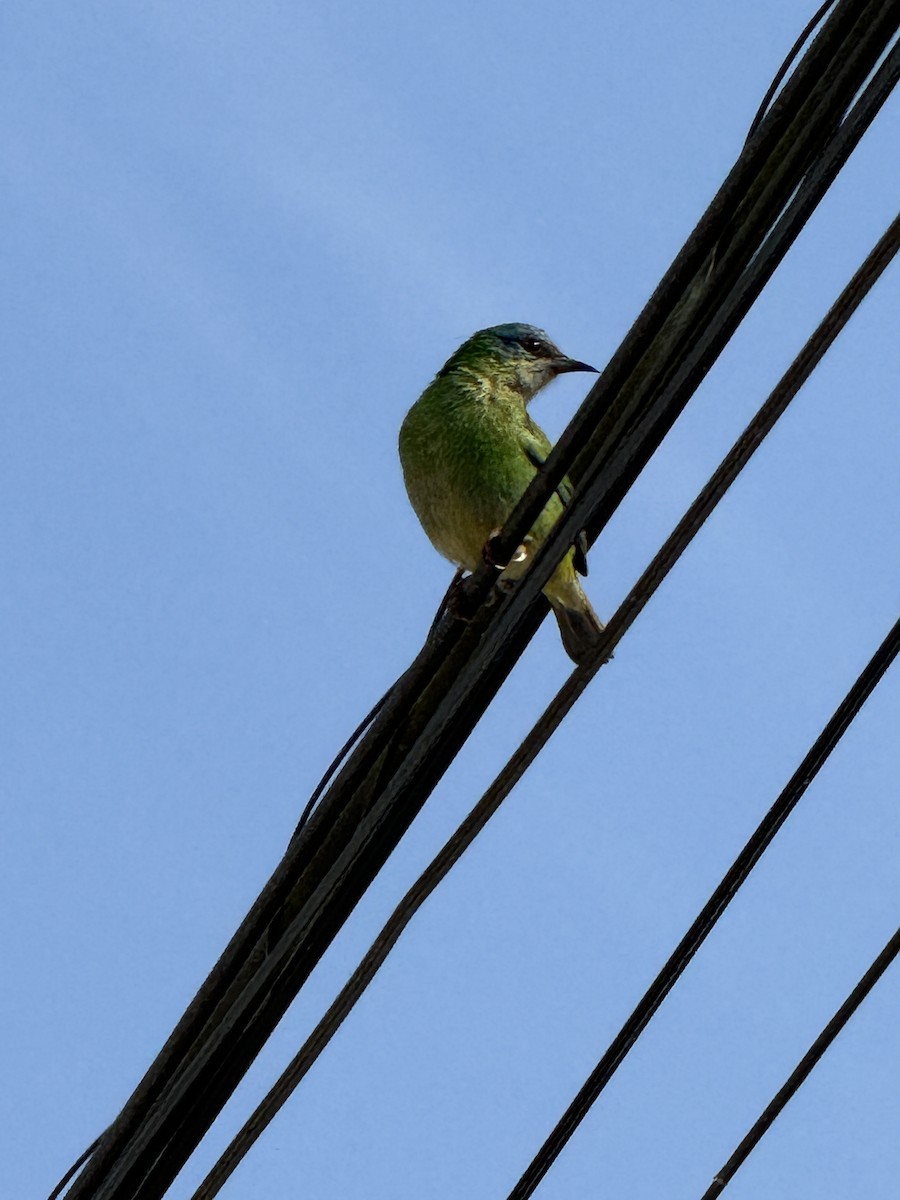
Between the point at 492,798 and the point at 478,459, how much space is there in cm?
321

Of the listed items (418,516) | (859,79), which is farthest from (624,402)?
(418,516)

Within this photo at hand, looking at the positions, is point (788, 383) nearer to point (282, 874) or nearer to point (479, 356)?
point (282, 874)

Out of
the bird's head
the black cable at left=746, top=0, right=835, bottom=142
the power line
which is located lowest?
the power line

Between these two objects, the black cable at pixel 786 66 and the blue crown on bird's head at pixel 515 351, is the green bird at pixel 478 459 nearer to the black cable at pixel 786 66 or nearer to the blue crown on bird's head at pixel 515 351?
the blue crown on bird's head at pixel 515 351

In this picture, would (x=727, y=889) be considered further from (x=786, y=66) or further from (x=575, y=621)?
(x=575, y=621)

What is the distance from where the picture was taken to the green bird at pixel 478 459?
275 inches

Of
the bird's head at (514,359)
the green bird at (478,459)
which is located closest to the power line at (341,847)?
the green bird at (478,459)

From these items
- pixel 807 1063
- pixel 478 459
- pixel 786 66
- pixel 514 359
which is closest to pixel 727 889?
pixel 807 1063

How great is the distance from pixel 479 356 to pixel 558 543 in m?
3.97

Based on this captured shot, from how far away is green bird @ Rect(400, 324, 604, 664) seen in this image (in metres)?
6.98

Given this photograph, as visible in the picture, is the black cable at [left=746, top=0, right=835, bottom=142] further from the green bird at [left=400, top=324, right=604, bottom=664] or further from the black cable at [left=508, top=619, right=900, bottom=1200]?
the green bird at [left=400, top=324, right=604, bottom=664]

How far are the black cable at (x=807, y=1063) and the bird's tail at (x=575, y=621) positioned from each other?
3540mm

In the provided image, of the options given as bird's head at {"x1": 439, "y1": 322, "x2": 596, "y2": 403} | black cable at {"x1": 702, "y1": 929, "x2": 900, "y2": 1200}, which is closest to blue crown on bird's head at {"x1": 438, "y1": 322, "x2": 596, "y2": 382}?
bird's head at {"x1": 439, "y1": 322, "x2": 596, "y2": 403}

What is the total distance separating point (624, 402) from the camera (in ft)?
12.0
